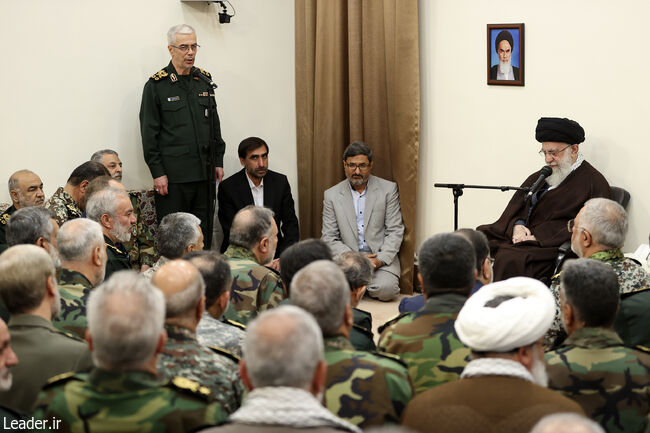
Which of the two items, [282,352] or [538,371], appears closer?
[282,352]

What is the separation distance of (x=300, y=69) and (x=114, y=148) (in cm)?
176

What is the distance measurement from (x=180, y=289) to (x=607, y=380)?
1.39 m

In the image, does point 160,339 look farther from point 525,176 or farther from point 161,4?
point 161,4

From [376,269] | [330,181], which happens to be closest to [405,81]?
[330,181]

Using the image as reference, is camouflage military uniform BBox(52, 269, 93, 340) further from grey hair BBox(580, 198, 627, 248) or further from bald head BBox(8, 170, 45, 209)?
grey hair BBox(580, 198, 627, 248)

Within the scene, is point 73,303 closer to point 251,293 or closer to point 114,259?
point 251,293

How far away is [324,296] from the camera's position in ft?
8.55

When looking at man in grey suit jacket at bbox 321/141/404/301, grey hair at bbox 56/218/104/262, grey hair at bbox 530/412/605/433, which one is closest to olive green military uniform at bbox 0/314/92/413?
grey hair at bbox 56/218/104/262

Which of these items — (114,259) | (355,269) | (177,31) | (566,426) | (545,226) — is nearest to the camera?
(566,426)

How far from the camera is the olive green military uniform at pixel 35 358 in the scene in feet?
9.21

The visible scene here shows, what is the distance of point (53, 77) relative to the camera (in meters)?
6.14

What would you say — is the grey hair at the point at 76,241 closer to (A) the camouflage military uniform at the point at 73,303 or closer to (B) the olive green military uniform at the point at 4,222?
(A) the camouflage military uniform at the point at 73,303

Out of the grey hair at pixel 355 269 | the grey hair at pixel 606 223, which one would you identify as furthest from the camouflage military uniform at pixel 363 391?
the grey hair at pixel 606 223

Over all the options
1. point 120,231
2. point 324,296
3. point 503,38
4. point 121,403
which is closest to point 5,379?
point 121,403
